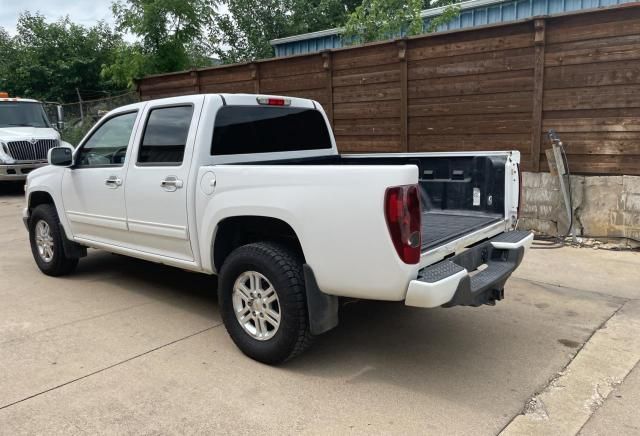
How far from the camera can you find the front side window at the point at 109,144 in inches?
189

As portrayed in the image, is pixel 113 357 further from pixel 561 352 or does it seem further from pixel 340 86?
pixel 340 86

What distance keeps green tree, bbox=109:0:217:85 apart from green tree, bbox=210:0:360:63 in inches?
208

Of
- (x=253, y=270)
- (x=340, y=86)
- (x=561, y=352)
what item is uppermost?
(x=340, y=86)

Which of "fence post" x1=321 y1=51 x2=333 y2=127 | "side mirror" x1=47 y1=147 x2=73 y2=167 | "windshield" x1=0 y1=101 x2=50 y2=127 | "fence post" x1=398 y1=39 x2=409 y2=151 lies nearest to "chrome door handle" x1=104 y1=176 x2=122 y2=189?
"side mirror" x1=47 y1=147 x2=73 y2=167

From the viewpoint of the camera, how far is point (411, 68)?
802 centimetres

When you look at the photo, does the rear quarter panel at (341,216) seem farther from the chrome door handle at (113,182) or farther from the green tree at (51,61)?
the green tree at (51,61)

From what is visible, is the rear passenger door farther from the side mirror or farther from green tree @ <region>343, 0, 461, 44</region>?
green tree @ <region>343, 0, 461, 44</region>

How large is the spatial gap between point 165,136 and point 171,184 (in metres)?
0.48

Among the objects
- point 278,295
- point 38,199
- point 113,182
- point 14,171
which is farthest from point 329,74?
point 14,171

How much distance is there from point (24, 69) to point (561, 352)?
2326 cm

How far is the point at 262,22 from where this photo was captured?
67.5 feet

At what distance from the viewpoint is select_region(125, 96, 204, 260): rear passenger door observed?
4.10 meters

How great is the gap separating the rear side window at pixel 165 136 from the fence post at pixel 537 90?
4.78 meters

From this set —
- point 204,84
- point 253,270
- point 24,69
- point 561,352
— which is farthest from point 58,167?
point 24,69
